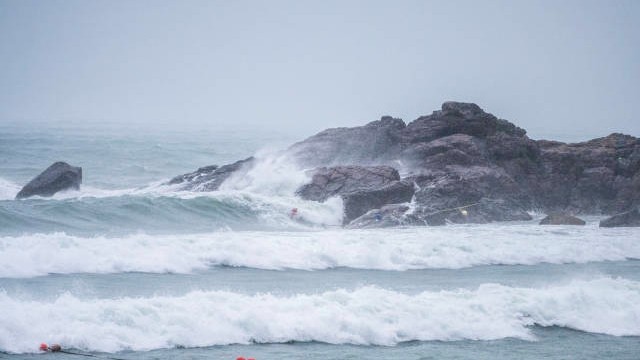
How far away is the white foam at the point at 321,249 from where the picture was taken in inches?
824

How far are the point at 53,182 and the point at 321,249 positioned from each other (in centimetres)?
1928

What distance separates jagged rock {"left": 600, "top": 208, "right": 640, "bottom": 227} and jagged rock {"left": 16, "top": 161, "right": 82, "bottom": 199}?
25.1 metres

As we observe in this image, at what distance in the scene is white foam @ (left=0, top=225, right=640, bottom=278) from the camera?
68.7 feet

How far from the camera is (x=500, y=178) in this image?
36.0m

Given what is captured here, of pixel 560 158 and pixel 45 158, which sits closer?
pixel 560 158

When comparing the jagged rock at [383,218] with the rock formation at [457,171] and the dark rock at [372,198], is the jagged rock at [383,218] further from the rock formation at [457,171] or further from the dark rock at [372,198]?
the dark rock at [372,198]

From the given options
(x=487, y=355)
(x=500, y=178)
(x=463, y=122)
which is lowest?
(x=487, y=355)

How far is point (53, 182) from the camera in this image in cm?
3872

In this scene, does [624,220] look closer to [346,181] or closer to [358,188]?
[358,188]

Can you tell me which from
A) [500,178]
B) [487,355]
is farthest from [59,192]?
[487,355]

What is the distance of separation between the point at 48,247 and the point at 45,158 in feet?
167

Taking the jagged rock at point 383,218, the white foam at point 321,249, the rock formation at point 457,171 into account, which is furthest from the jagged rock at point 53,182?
the jagged rock at point 383,218

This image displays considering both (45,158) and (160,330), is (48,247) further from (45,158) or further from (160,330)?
(45,158)

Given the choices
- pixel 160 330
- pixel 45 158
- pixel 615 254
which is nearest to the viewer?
pixel 160 330
